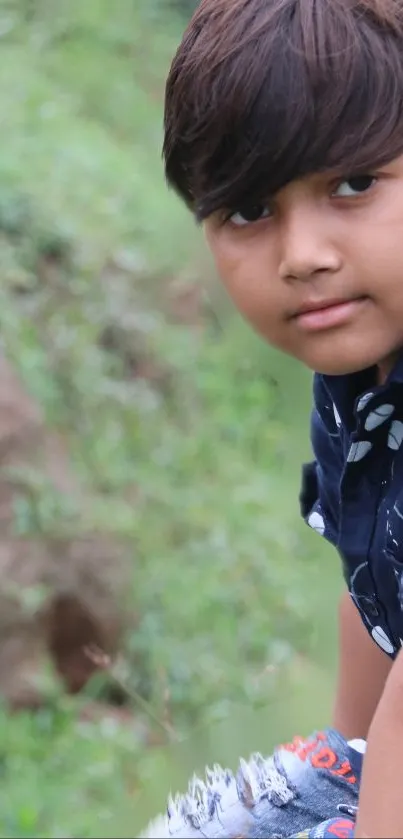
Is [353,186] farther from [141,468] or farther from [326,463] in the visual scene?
[141,468]

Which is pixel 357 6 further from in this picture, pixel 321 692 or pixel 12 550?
pixel 12 550

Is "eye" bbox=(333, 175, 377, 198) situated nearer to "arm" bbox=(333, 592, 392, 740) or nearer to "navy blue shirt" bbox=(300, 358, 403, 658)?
"navy blue shirt" bbox=(300, 358, 403, 658)

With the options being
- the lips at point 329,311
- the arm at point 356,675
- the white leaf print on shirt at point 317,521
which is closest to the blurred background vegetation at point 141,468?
the arm at point 356,675

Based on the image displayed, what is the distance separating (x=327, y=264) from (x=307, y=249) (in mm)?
21

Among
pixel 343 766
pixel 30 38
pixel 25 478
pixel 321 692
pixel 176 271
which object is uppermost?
pixel 30 38

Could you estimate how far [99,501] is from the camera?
114 inches

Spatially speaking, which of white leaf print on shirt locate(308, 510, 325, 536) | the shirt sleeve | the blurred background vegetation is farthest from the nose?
the blurred background vegetation

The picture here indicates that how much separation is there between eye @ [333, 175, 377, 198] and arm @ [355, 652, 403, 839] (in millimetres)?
385

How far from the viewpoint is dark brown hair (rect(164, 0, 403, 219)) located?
3.14ft

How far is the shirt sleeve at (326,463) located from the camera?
130 centimetres

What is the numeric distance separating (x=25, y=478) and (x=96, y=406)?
457 mm

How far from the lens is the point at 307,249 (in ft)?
3.14

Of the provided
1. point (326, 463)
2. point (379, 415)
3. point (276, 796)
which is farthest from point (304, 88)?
point (276, 796)

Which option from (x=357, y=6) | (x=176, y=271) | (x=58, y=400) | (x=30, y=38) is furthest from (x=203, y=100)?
(x=30, y=38)
